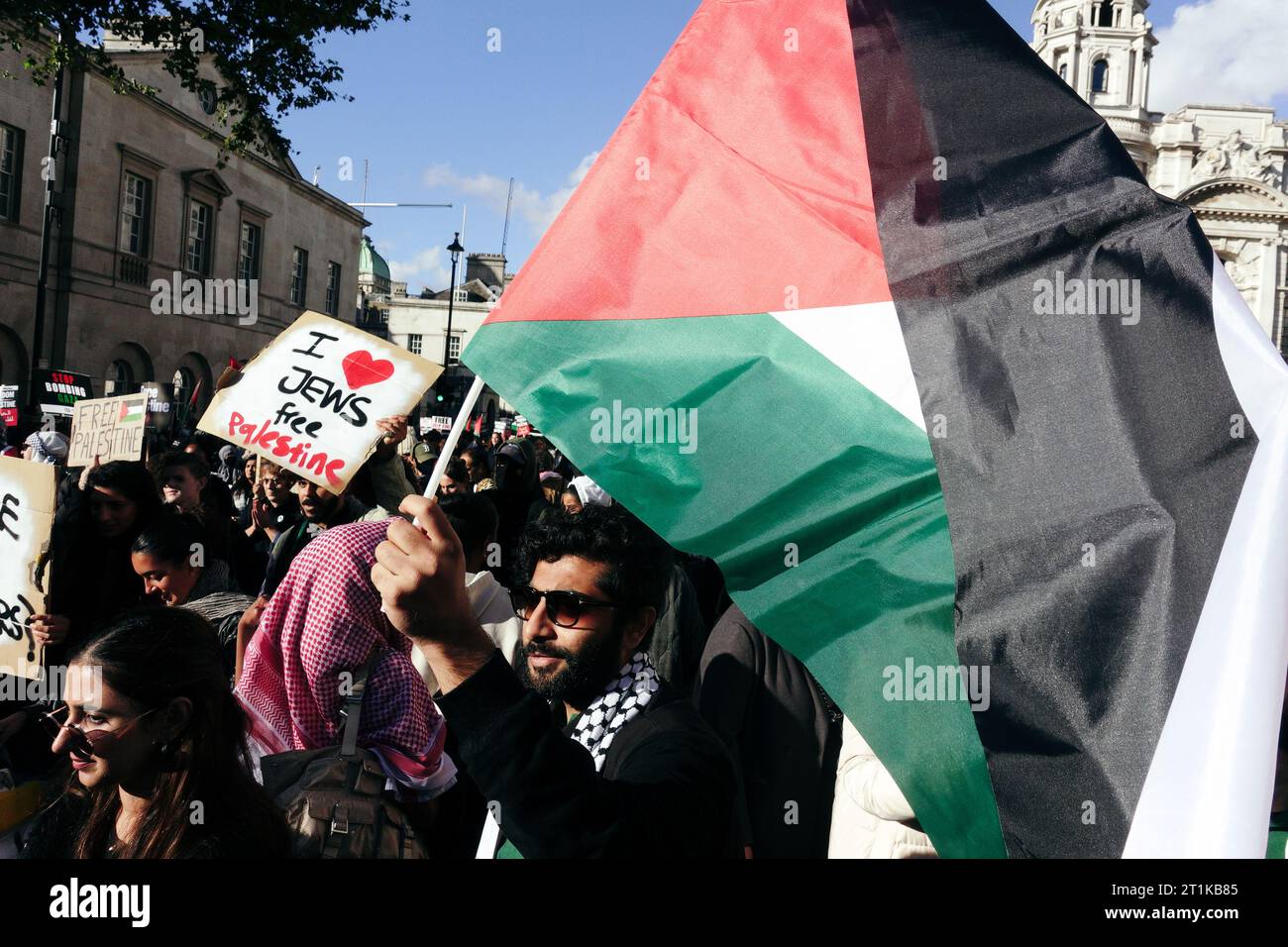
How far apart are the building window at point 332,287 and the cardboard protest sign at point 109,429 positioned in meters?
32.8

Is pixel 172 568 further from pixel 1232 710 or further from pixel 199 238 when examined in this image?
pixel 199 238

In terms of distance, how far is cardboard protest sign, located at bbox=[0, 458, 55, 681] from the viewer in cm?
367

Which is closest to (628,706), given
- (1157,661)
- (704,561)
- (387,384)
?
(1157,661)

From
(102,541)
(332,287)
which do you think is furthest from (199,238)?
(102,541)

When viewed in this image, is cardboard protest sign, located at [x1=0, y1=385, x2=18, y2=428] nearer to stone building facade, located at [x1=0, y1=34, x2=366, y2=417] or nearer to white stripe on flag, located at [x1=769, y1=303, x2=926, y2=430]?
stone building facade, located at [x1=0, y1=34, x2=366, y2=417]

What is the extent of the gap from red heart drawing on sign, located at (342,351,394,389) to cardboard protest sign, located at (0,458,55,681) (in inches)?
43.8

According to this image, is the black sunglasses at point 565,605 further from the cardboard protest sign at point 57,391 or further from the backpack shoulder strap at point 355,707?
the cardboard protest sign at point 57,391

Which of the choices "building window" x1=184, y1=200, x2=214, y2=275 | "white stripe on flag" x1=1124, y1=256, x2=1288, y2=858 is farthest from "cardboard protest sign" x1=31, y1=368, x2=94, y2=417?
"building window" x1=184, y1=200, x2=214, y2=275

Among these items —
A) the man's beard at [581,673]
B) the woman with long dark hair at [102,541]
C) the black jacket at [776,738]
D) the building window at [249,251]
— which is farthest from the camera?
the building window at [249,251]

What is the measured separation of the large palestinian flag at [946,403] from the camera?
6.33 ft

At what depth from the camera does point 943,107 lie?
2.49 m

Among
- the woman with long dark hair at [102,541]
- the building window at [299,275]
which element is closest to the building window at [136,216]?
the building window at [299,275]

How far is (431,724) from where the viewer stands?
2.94m

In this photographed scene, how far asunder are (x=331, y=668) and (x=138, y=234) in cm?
2955
